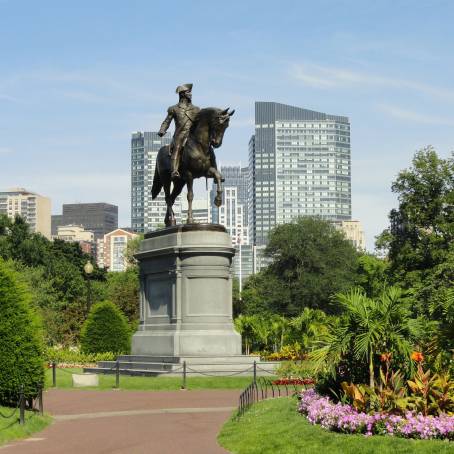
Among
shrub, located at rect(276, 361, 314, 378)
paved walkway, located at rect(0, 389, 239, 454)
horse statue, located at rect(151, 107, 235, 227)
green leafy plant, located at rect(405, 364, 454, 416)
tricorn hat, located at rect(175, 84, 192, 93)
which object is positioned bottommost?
paved walkway, located at rect(0, 389, 239, 454)

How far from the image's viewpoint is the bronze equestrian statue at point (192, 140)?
121 ft

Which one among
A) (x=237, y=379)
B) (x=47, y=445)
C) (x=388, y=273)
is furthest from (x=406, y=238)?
(x=47, y=445)

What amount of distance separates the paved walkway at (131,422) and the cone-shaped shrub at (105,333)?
18.5 meters

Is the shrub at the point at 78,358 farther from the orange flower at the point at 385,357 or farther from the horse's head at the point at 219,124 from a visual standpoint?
the orange flower at the point at 385,357

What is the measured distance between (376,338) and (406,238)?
4772cm

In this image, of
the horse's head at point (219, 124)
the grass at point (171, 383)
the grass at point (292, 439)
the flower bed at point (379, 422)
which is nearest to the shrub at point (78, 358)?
the grass at point (171, 383)

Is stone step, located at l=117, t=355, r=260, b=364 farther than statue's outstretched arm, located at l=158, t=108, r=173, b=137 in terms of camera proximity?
No

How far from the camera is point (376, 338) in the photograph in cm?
1872

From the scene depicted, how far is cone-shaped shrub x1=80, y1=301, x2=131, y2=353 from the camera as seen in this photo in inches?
1987

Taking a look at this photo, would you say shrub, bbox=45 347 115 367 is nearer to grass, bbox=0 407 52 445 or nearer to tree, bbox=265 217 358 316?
grass, bbox=0 407 52 445

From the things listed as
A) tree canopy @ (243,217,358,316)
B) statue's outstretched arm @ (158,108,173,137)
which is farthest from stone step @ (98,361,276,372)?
tree canopy @ (243,217,358,316)

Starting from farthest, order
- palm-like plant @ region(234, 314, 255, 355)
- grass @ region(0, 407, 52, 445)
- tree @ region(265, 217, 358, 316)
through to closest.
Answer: tree @ region(265, 217, 358, 316), palm-like plant @ region(234, 314, 255, 355), grass @ region(0, 407, 52, 445)

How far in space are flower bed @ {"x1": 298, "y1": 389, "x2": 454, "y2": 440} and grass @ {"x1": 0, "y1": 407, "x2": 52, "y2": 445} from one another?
236 inches

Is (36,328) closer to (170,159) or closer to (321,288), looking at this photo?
(170,159)
